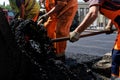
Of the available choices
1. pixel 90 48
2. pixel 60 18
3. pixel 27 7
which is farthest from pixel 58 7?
pixel 90 48

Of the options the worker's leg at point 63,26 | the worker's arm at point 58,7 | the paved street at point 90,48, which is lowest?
the paved street at point 90,48

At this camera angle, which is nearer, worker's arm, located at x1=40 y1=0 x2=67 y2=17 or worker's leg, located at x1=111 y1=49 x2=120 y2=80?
worker's leg, located at x1=111 y1=49 x2=120 y2=80

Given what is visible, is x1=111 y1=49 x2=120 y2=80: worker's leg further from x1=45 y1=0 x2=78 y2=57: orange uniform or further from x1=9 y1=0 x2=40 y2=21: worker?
x1=9 y1=0 x2=40 y2=21: worker

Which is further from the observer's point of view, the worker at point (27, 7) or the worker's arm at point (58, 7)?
the worker at point (27, 7)

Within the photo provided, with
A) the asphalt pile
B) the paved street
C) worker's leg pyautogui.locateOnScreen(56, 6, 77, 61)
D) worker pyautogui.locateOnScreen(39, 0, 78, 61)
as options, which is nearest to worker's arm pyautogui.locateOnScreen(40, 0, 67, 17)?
worker pyautogui.locateOnScreen(39, 0, 78, 61)

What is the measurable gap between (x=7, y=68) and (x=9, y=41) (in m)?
0.20

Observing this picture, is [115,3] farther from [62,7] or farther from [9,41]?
[62,7]

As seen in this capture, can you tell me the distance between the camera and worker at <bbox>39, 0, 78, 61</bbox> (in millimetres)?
5914

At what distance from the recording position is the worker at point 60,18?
5.91 metres

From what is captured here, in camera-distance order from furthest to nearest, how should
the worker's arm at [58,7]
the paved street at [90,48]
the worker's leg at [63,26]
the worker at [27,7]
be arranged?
the paved street at [90,48], the worker at [27,7], the worker's leg at [63,26], the worker's arm at [58,7]

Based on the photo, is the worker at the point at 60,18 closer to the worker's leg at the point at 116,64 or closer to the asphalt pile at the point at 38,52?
the asphalt pile at the point at 38,52

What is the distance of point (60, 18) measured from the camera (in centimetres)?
616

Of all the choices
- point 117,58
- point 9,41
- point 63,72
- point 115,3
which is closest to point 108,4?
point 115,3

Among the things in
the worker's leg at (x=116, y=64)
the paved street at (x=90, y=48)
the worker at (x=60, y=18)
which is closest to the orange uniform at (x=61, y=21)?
the worker at (x=60, y=18)
